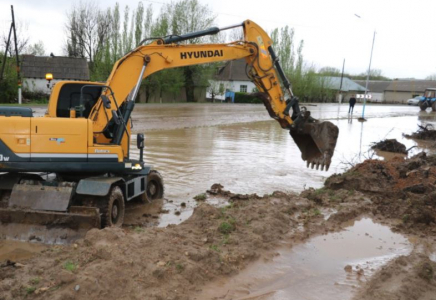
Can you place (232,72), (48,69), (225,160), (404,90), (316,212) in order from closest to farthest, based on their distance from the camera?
(316,212), (225,160), (48,69), (232,72), (404,90)

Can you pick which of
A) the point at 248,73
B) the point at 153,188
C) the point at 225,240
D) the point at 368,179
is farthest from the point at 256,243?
the point at 368,179

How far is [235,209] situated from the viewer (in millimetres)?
8453

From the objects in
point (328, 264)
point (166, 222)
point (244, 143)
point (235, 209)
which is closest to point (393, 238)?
point (328, 264)

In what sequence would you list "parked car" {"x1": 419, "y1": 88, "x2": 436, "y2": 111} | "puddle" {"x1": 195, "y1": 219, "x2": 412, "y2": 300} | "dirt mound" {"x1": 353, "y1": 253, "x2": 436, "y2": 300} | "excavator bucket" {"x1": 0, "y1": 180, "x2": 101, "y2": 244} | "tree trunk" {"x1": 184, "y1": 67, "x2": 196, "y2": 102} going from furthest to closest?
"parked car" {"x1": 419, "y1": 88, "x2": 436, "y2": 111} → "tree trunk" {"x1": 184, "y1": 67, "x2": 196, "y2": 102} → "excavator bucket" {"x1": 0, "y1": 180, "x2": 101, "y2": 244} → "puddle" {"x1": 195, "y1": 219, "x2": 412, "y2": 300} → "dirt mound" {"x1": 353, "y1": 253, "x2": 436, "y2": 300}

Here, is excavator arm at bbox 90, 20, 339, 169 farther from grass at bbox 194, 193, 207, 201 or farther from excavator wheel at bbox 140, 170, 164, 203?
grass at bbox 194, 193, 207, 201

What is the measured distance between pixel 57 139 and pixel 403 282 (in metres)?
5.57

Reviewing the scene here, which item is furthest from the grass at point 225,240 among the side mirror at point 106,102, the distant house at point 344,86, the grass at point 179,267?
the distant house at point 344,86

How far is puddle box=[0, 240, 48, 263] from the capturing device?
649cm

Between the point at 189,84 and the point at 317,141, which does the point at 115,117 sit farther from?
the point at 189,84

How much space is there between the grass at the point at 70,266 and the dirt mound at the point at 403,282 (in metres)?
3.39

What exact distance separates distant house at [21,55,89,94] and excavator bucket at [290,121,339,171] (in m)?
36.8

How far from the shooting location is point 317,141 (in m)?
9.60

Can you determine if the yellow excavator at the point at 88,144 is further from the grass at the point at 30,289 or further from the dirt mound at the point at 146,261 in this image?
the grass at the point at 30,289

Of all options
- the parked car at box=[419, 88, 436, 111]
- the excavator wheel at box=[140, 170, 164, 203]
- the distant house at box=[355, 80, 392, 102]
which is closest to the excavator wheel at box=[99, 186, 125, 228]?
the excavator wheel at box=[140, 170, 164, 203]
